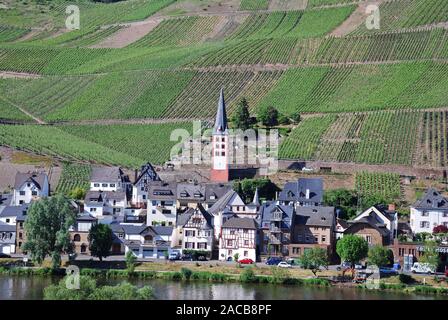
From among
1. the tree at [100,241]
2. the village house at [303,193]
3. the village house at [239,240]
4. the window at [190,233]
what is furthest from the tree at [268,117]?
the tree at [100,241]

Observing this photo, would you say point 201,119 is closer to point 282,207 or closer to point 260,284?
point 282,207

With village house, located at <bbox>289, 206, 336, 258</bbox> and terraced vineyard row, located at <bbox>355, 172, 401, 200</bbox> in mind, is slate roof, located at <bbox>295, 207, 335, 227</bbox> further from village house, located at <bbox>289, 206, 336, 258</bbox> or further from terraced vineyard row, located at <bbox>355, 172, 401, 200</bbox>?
terraced vineyard row, located at <bbox>355, 172, 401, 200</bbox>

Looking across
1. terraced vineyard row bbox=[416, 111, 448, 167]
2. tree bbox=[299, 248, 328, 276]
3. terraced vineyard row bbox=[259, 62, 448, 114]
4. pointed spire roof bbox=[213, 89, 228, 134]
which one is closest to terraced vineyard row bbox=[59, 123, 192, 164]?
pointed spire roof bbox=[213, 89, 228, 134]

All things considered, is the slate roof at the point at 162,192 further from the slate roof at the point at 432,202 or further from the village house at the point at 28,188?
the slate roof at the point at 432,202

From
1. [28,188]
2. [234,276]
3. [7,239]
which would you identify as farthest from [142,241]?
[28,188]

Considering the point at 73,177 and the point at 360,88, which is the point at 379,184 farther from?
the point at 360,88

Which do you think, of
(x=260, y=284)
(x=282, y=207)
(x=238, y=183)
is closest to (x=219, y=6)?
(x=238, y=183)

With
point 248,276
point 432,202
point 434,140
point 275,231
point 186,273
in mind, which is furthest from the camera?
point 434,140
